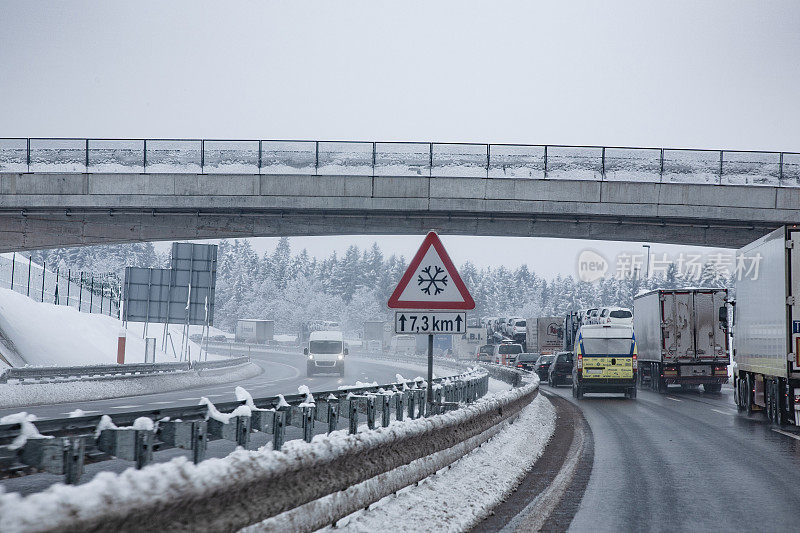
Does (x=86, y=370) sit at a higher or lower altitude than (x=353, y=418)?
lower

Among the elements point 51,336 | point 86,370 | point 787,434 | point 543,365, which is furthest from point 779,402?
point 51,336

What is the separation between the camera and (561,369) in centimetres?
3966

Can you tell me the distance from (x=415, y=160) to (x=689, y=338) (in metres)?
12.4

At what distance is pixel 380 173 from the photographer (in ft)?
108

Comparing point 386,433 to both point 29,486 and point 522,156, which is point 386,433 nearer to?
point 29,486

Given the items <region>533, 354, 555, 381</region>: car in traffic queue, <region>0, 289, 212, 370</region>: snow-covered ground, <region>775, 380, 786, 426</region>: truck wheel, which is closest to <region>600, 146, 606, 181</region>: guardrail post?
<region>533, 354, 555, 381</region>: car in traffic queue

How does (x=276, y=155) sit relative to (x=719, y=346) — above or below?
above

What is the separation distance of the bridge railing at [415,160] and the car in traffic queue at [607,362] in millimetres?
6550

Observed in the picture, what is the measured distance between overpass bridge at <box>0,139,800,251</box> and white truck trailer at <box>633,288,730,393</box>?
299 centimetres

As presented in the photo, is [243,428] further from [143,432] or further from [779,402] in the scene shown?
[779,402]

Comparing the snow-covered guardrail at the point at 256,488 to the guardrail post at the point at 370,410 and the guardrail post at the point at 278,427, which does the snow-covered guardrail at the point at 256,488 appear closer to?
the guardrail post at the point at 278,427

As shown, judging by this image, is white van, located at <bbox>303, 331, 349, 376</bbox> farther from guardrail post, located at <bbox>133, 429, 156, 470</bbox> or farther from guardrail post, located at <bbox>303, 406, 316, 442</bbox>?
guardrail post, located at <bbox>133, 429, 156, 470</bbox>

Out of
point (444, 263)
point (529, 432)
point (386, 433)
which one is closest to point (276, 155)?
point (529, 432)

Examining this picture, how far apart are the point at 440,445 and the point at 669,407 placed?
59.9ft
